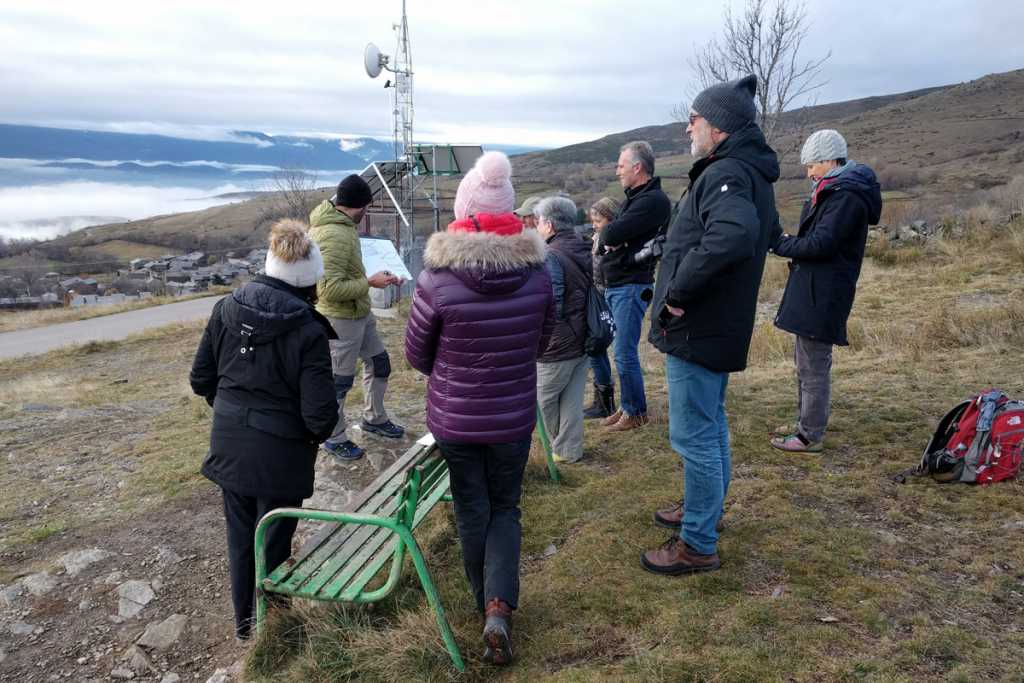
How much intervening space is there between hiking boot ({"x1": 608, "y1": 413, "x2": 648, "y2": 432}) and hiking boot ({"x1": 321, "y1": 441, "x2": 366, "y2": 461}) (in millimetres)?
1894

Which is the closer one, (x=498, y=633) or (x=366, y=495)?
(x=498, y=633)

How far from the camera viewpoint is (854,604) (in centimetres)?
283

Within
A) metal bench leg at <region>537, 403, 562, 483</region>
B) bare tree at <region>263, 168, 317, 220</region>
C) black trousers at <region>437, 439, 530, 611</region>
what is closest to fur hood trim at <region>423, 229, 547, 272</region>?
black trousers at <region>437, 439, 530, 611</region>

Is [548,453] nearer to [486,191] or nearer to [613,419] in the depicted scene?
[613,419]

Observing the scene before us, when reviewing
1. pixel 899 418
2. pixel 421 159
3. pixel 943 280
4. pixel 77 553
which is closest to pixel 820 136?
pixel 899 418

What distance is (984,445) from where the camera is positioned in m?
3.88

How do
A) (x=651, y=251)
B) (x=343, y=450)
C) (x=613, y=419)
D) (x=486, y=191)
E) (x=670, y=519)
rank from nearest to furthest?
1. (x=486, y=191)
2. (x=670, y=519)
3. (x=651, y=251)
4. (x=343, y=450)
5. (x=613, y=419)

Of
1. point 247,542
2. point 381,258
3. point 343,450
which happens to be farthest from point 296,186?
point 247,542

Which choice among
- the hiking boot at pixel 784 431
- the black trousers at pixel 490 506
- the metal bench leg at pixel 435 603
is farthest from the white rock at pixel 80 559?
the hiking boot at pixel 784 431

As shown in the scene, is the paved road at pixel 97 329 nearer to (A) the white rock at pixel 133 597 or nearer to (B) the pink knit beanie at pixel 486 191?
(A) the white rock at pixel 133 597

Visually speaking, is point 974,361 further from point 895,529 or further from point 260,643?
point 260,643

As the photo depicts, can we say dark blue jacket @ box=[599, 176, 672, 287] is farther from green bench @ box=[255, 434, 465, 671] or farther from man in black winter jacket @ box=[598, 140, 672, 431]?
green bench @ box=[255, 434, 465, 671]

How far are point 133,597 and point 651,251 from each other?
11.7 feet

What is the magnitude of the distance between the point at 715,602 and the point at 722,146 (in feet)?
6.15
